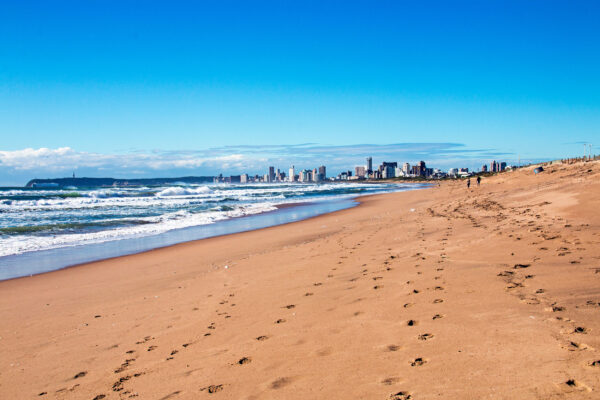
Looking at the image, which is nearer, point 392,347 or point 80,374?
point 392,347

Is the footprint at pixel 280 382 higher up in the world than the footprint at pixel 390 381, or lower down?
lower down

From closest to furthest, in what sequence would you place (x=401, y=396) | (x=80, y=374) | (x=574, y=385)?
(x=574, y=385) → (x=401, y=396) → (x=80, y=374)

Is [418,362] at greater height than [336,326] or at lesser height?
greater

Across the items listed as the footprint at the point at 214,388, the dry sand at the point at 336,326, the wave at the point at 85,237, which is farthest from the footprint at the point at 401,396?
the wave at the point at 85,237

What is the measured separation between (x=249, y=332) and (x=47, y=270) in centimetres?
823

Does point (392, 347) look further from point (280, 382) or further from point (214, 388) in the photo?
point (214, 388)

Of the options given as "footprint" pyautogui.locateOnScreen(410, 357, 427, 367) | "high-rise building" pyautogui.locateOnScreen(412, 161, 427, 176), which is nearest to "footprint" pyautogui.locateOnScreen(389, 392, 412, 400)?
"footprint" pyautogui.locateOnScreen(410, 357, 427, 367)

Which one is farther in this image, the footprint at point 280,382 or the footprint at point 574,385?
the footprint at point 280,382

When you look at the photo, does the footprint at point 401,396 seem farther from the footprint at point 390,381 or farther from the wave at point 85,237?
the wave at point 85,237

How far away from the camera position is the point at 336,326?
14.5ft

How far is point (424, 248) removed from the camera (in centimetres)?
833

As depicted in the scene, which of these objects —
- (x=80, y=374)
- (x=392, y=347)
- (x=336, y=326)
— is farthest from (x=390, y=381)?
(x=80, y=374)

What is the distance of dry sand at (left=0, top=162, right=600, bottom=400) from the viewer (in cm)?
304

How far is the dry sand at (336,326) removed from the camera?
304 cm
